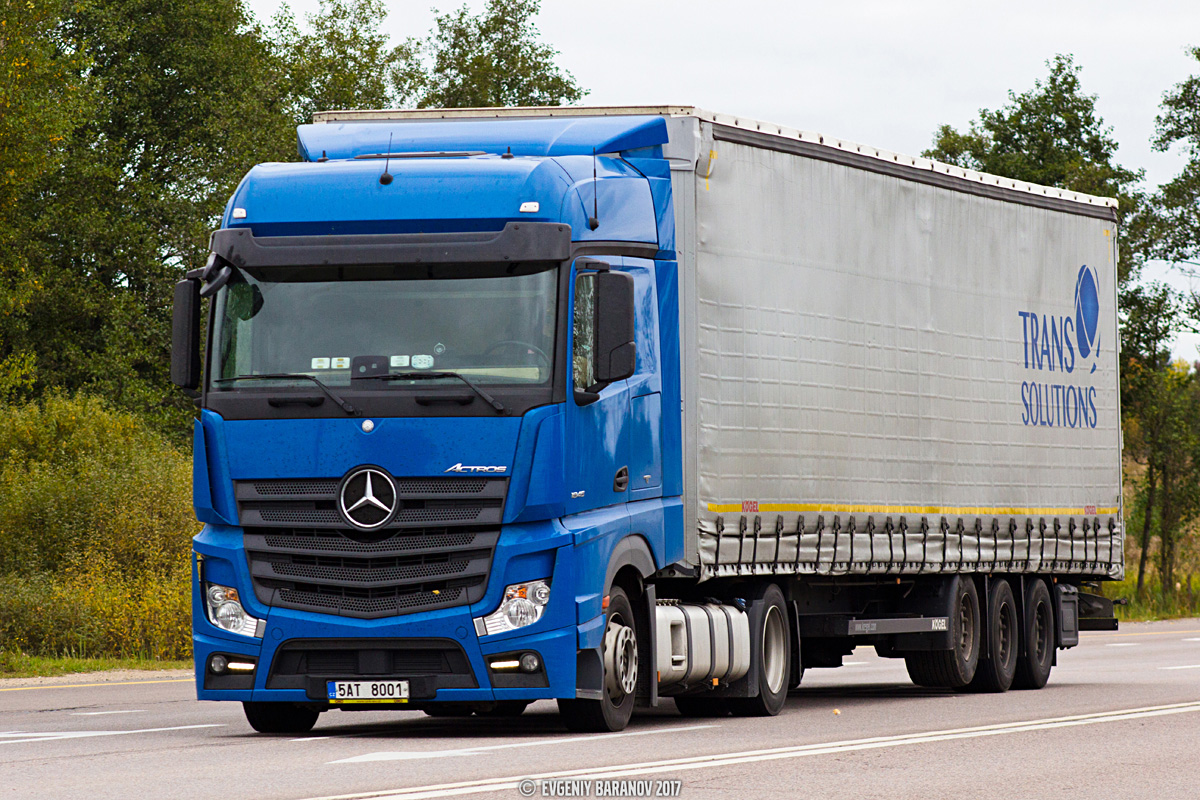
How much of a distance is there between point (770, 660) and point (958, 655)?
12.0 ft

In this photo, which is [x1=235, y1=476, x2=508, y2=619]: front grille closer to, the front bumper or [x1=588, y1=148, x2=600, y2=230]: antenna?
the front bumper

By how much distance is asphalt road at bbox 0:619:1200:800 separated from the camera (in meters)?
9.42

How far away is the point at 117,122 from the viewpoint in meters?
45.9

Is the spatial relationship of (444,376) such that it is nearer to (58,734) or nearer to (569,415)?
(569,415)

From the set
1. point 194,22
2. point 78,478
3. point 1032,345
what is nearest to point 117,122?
point 194,22

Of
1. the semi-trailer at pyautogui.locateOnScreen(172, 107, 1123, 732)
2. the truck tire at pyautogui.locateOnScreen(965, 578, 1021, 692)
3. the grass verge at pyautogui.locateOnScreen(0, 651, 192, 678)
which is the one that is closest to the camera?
the semi-trailer at pyautogui.locateOnScreen(172, 107, 1123, 732)

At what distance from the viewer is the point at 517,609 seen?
38.3ft

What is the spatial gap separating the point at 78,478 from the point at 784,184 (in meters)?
17.1

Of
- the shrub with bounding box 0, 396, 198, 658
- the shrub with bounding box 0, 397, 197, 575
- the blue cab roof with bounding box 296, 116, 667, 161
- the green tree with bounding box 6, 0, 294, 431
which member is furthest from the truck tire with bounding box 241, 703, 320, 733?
the green tree with bounding box 6, 0, 294, 431

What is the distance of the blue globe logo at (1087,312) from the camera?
19.9 m

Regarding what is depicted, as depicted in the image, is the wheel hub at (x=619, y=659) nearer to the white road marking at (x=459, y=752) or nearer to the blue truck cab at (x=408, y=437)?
the blue truck cab at (x=408, y=437)

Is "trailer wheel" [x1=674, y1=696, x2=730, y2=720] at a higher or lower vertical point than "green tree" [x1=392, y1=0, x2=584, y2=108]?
lower

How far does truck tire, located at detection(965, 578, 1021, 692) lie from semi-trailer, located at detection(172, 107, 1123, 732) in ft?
3.80

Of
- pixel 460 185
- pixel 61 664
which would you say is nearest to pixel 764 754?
pixel 460 185
